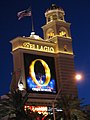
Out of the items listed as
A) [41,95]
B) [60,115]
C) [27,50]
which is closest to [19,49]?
[27,50]

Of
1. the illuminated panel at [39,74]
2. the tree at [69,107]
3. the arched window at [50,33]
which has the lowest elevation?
the tree at [69,107]

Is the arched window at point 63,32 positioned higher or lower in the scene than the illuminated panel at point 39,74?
higher

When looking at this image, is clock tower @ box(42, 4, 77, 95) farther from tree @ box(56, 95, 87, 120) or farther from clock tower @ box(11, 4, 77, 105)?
tree @ box(56, 95, 87, 120)

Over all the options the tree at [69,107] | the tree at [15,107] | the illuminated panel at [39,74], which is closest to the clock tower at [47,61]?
the illuminated panel at [39,74]

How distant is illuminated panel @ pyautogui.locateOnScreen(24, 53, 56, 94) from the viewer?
301 ft

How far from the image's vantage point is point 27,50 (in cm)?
9406

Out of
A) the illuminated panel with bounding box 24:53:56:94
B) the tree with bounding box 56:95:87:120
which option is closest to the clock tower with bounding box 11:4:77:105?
the illuminated panel with bounding box 24:53:56:94

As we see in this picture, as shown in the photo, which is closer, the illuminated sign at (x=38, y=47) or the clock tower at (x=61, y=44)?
the illuminated sign at (x=38, y=47)

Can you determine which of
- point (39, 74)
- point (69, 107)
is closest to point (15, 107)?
point (69, 107)

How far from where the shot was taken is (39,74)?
93688 millimetres

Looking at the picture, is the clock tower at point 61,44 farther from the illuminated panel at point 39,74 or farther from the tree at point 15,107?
the tree at point 15,107

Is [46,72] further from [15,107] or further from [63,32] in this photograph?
[15,107]

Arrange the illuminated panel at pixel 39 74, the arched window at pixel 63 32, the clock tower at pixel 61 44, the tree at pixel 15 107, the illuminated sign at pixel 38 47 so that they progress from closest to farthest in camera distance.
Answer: the tree at pixel 15 107, the illuminated panel at pixel 39 74, the illuminated sign at pixel 38 47, the clock tower at pixel 61 44, the arched window at pixel 63 32

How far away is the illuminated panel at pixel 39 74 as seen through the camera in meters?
91.7
